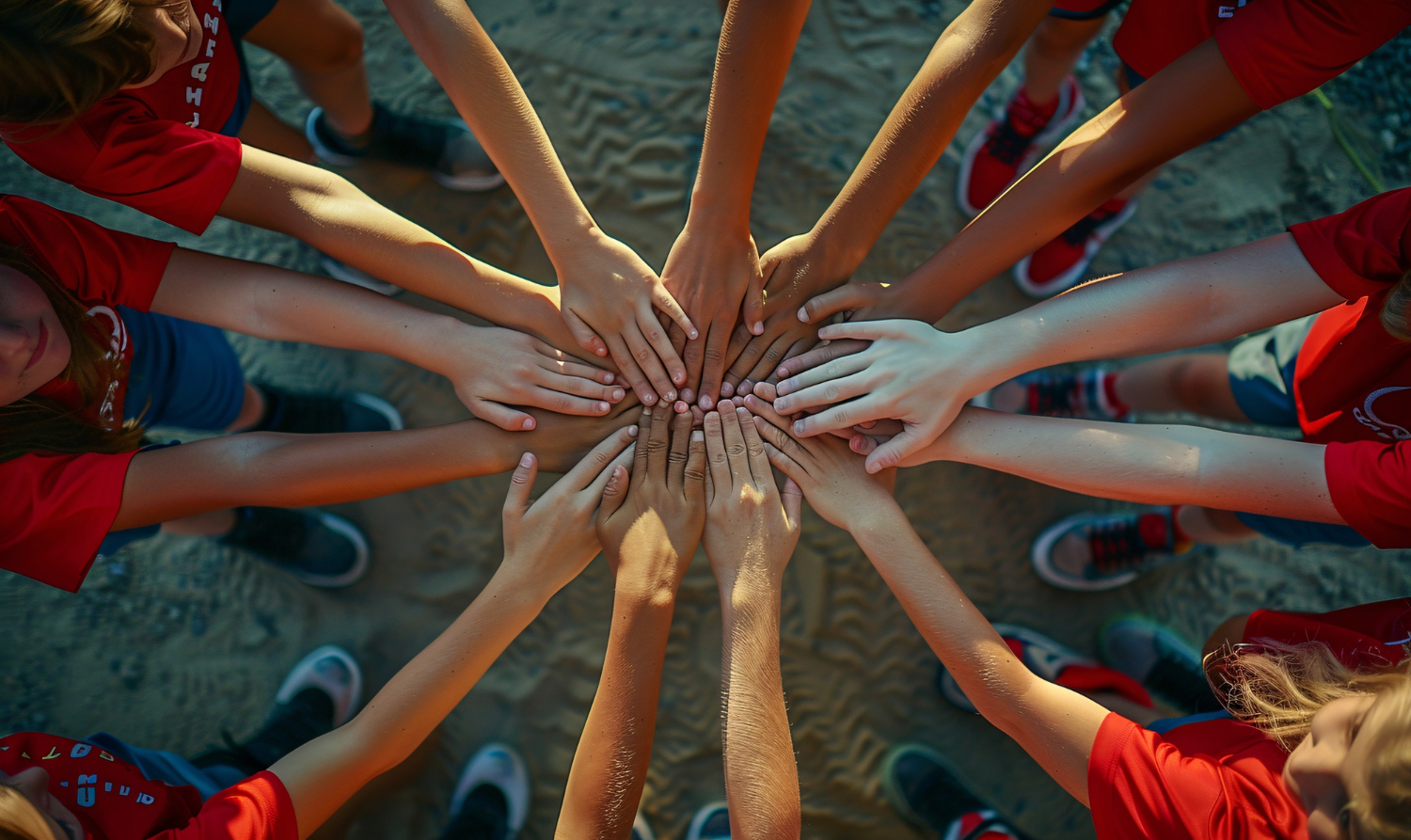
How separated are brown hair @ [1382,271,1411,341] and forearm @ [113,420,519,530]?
6.11 ft

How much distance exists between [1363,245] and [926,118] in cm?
93

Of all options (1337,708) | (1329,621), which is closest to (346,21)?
(1337,708)

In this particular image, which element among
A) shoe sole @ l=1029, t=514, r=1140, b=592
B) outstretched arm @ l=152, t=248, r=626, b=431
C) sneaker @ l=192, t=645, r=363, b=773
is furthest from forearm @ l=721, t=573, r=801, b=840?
sneaker @ l=192, t=645, r=363, b=773

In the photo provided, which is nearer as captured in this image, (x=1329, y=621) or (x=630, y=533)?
(x=1329, y=621)

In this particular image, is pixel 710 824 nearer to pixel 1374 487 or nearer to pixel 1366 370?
pixel 1374 487

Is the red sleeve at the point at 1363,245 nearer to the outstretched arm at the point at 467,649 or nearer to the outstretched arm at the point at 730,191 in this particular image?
the outstretched arm at the point at 730,191

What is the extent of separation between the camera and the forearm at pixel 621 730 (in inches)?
63.3

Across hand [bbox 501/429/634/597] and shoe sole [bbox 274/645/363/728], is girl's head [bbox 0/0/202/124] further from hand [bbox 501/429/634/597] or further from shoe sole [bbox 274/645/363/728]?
shoe sole [bbox 274/645/363/728]

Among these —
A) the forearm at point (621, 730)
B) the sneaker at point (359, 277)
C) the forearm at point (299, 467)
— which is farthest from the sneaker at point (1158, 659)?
the sneaker at point (359, 277)

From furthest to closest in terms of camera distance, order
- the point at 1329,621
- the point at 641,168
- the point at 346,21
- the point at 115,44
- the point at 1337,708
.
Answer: the point at 641,168
the point at 346,21
the point at 1329,621
the point at 115,44
the point at 1337,708

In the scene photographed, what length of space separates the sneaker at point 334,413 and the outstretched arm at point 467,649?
753 mm

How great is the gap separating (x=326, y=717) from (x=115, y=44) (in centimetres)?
183

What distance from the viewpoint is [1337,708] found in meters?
1.22

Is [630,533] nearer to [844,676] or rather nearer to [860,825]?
[844,676]
